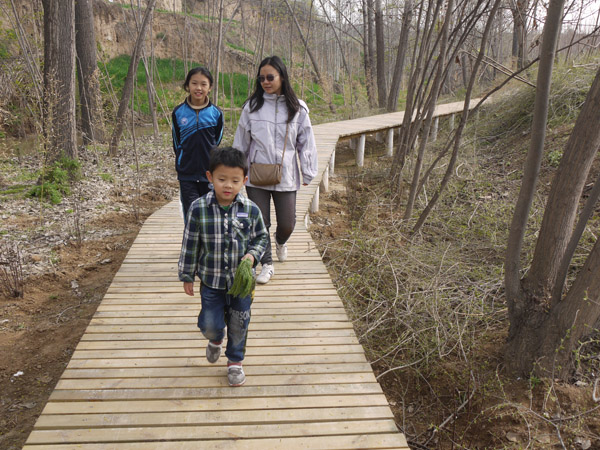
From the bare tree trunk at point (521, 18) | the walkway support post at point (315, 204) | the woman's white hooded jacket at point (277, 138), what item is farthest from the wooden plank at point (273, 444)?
the walkway support post at point (315, 204)

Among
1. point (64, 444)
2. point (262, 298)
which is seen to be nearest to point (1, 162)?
point (262, 298)

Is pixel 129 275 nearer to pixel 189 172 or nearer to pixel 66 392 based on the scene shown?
pixel 189 172

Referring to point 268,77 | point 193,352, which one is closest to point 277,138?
point 268,77

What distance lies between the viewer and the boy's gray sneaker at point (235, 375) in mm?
2340

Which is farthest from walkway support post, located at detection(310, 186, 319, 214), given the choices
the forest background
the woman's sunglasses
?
the woman's sunglasses

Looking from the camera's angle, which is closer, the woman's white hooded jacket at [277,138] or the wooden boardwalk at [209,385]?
the wooden boardwalk at [209,385]

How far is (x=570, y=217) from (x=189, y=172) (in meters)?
2.67

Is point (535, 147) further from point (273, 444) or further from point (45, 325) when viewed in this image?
point (45, 325)

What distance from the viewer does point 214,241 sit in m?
2.27

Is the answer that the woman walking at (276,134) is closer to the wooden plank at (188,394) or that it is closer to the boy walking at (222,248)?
the boy walking at (222,248)

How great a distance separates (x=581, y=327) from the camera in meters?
2.68

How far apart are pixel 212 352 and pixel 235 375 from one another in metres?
0.19

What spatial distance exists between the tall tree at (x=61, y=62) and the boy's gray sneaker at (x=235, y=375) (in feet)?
19.4

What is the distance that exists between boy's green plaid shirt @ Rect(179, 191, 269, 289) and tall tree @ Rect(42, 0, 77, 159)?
18.7ft
